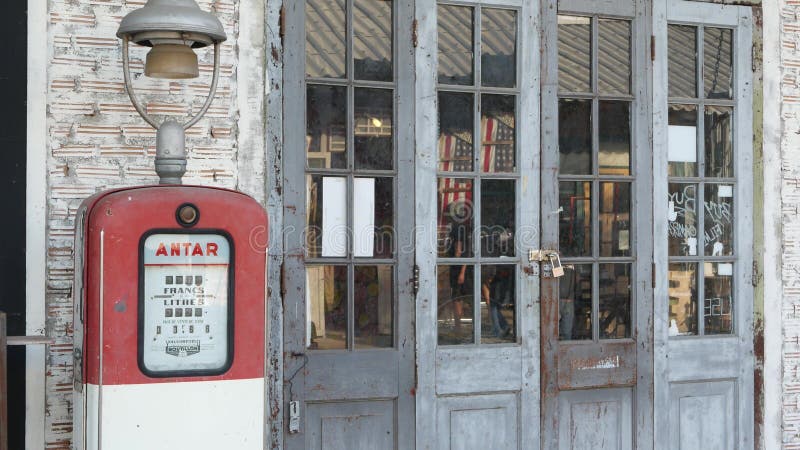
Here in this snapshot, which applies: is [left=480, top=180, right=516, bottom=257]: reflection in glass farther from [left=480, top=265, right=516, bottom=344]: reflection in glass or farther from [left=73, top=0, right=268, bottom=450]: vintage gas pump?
[left=73, top=0, right=268, bottom=450]: vintage gas pump

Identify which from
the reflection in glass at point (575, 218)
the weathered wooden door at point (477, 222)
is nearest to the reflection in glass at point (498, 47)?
the weathered wooden door at point (477, 222)

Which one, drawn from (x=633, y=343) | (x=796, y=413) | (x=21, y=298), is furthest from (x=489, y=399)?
(x=21, y=298)

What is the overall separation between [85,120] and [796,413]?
4095 mm

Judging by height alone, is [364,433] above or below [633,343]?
below

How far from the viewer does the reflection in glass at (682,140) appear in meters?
5.57

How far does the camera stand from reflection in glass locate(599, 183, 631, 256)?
539 cm

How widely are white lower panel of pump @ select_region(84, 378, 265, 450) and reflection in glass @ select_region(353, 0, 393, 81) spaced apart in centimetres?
174

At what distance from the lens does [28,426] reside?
4.33 m

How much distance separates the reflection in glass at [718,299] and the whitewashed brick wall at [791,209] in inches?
13.0

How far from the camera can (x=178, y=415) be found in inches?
147

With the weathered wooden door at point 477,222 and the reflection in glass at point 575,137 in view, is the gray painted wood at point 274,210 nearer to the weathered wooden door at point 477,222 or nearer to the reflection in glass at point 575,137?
the weathered wooden door at point 477,222

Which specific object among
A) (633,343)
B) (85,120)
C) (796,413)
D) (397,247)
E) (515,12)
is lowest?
(796,413)

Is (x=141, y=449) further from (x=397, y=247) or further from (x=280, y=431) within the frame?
(x=397, y=247)

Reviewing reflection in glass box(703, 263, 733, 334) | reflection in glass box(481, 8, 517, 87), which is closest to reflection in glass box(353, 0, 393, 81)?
reflection in glass box(481, 8, 517, 87)
